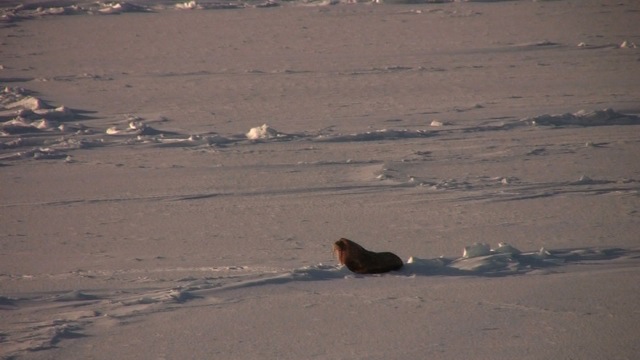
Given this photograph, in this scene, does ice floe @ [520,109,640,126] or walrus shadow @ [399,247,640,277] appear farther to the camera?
ice floe @ [520,109,640,126]

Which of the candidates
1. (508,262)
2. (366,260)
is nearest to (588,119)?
(508,262)

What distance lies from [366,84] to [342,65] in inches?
67.0

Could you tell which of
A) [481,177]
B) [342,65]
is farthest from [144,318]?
[342,65]

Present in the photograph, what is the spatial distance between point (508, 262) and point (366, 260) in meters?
0.82

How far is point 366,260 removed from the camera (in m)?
4.78

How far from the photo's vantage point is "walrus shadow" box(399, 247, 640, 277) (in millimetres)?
4785

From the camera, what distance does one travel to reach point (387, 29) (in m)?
16.7

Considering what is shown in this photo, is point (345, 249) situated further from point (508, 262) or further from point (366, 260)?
point (508, 262)

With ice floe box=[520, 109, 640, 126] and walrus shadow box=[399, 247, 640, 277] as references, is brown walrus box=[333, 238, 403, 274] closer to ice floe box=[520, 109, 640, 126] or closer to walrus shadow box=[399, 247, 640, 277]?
walrus shadow box=[399, 247, 640, 277]

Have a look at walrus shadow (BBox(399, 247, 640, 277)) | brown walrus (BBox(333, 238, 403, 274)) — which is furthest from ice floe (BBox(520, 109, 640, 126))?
brown walrus (BBox(333, 238, 403, 274))

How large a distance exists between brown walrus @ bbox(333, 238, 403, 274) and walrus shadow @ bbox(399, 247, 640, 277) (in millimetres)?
82

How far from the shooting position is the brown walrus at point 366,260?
15.6 feet

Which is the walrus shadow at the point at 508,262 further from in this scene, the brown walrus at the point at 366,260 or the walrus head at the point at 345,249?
the walrus head at the point at 345,249

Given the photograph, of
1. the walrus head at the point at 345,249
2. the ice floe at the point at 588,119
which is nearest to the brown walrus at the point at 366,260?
the walrus head at the point at 345,249
